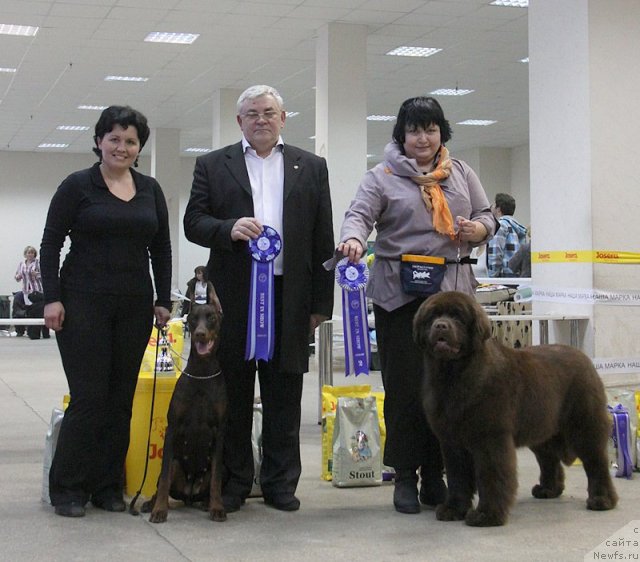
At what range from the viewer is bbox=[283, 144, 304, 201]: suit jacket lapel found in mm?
3469

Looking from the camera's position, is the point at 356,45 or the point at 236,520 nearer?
the point at 236,520

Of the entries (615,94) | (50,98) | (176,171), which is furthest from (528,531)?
(176,171)

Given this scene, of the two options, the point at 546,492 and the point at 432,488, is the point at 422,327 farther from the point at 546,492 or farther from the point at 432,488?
the point at 546,492

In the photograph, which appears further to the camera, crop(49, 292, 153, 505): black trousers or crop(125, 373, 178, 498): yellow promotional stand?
crop(125, 373, 178, 498): yellow promotional stand

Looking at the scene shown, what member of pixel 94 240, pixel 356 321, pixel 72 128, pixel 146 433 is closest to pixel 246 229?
pixel 94 240

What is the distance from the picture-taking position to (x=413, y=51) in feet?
40.1

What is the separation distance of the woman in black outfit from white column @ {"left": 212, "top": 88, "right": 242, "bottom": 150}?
11.2 meters

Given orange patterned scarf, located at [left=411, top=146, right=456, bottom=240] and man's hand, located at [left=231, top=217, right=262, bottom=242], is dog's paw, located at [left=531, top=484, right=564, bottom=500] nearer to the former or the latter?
orange patterned scarf, located at [left=411, top=146, right=456, bottom=240]

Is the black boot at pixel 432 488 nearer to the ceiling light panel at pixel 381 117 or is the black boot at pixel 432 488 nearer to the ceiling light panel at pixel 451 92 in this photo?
the ceiling light panel at pixel 451 92

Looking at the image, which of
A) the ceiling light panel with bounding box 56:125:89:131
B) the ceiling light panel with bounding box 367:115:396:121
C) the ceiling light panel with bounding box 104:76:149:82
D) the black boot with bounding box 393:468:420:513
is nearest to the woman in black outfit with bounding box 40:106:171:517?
the black boot with bounding box 393:468:420:513

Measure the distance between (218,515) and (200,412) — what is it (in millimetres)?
367

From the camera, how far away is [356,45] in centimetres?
1106

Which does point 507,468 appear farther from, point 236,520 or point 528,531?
point 236,520

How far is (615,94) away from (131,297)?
3435 millimetres
